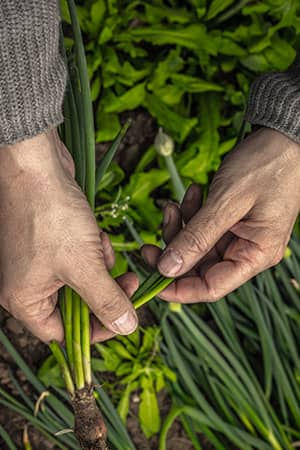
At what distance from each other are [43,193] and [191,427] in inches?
33.7

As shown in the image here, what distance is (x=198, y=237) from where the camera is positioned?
1.05 m

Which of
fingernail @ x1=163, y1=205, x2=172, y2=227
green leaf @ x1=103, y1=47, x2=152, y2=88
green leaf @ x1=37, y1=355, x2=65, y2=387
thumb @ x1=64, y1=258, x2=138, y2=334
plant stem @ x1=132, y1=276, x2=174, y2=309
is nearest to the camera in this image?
thumb @ x1=64, y1=258, x2=138, y2=334

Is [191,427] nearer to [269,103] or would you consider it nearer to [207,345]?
[207,345]

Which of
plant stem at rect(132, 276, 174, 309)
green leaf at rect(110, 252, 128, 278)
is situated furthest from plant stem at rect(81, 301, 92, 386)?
green leaf at rect(110, 252, 128, 278)

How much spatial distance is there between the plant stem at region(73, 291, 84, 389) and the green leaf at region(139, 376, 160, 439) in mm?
481

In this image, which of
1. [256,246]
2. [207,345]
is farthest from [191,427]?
[256,246]

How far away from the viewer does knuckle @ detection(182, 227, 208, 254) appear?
1.05m

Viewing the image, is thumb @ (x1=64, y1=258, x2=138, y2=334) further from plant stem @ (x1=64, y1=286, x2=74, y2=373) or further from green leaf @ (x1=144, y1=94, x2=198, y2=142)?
green leaf @ (x1=144, y1=94, x2=198, y2=142)

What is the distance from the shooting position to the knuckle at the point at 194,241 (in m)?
1.05

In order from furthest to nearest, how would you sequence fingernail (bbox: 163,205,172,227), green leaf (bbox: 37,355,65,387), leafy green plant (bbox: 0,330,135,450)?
green leaf (bbox: 37,355,65,387) < leafy green plant (bbox: 0,330,135,450) < fingernail (bbox: 163,205,172,227)

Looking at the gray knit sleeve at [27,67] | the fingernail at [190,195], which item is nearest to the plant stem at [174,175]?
the fingernail at [190,195]

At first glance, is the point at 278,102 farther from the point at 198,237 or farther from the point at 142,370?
the point at 142,370

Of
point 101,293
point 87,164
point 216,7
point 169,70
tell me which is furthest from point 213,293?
point 216,7

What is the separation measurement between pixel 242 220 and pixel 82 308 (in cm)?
37
